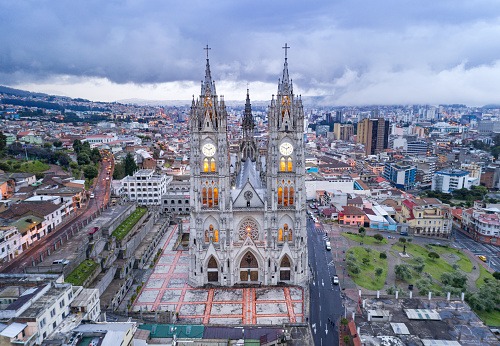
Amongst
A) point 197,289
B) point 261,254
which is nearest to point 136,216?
point 197,289

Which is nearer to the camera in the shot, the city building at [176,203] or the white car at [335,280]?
the white car at [335,280]

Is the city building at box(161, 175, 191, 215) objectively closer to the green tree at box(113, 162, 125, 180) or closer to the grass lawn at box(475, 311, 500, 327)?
the green tree at box(113, 162, 125, 180)

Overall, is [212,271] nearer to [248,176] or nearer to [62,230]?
[248,176]

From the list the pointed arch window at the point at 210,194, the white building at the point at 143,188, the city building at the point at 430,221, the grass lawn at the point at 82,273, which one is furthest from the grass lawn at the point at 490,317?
the white building at the point at 143,188

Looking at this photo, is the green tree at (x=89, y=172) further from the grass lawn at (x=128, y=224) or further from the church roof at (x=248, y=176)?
the church roof at (x=248, y=176)

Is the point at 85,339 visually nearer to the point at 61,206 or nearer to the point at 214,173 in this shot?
the point at 214,173

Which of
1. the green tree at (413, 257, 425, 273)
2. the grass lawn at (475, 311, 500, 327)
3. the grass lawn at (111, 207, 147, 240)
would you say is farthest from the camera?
the grass lawn at (111, 207, 147, 240)

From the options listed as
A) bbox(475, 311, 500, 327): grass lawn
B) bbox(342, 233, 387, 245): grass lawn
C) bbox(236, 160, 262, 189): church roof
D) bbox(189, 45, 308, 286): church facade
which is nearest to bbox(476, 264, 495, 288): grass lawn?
bbox(475, 311, 500, 327): grass lawn
